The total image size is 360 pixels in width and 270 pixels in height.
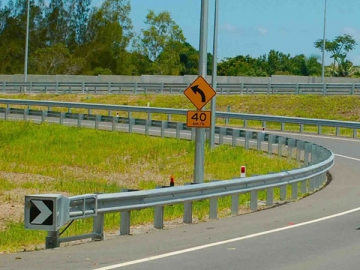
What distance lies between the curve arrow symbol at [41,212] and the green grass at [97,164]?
1.90m

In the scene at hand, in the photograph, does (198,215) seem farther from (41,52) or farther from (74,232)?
(41,52)

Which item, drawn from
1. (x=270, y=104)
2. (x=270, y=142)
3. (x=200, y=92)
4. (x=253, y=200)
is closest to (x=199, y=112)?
(x=200, y=92)

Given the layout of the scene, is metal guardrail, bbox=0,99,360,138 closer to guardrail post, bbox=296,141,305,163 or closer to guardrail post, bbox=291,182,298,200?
guardrail post, bbox=296,141,305,163

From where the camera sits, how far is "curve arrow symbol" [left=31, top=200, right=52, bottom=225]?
489 inches

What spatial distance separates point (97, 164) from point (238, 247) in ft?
69.6

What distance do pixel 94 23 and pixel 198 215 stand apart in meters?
115

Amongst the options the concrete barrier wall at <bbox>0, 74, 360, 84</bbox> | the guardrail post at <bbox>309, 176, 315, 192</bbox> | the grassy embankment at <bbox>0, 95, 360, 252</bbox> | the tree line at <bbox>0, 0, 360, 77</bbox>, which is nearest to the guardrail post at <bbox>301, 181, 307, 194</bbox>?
the guardrail post at <bbox>309, 176, 315, 192</bbox>

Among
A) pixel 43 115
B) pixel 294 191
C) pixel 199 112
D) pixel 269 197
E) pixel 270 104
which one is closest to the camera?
pixel 269 197

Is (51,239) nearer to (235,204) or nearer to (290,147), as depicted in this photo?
(235,204)

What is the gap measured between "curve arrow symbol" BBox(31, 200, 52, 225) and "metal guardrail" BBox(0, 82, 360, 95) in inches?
2092

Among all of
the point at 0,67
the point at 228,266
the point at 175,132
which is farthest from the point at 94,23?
the point at 228,266

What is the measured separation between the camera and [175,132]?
145 ft

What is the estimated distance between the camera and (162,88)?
72.6 metres

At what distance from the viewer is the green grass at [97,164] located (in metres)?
19.0
